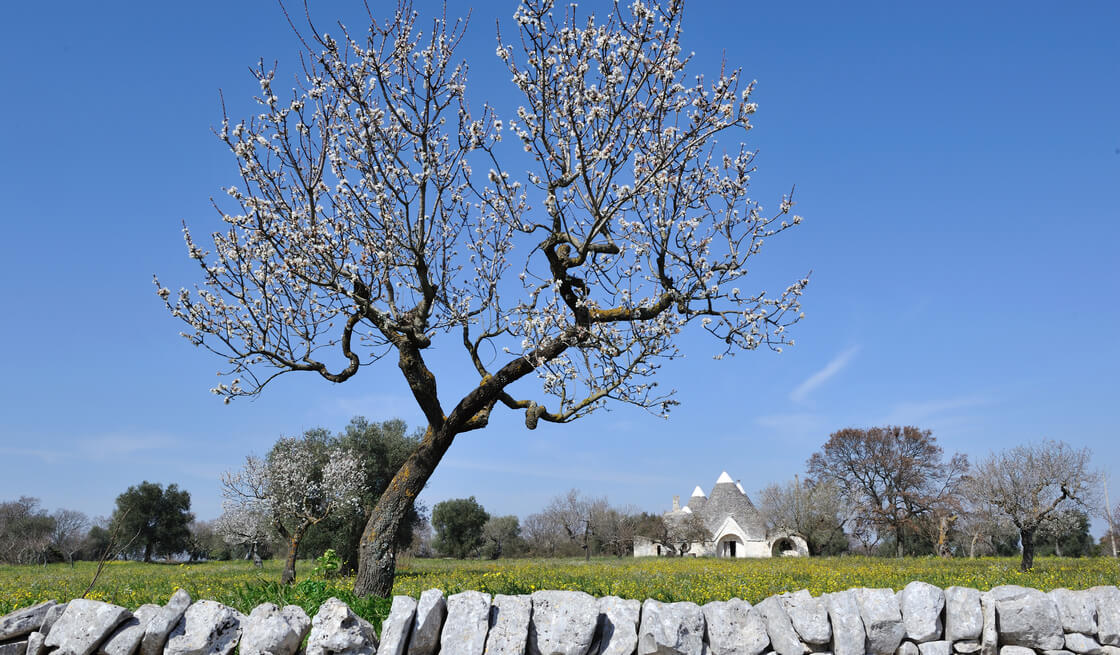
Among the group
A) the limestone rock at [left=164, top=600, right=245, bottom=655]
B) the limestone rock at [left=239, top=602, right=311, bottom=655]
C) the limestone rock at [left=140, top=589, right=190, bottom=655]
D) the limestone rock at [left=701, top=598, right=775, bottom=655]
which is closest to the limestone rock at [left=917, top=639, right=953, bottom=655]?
the limestone rock at [left=701, top=598, right=775, bottom=655]

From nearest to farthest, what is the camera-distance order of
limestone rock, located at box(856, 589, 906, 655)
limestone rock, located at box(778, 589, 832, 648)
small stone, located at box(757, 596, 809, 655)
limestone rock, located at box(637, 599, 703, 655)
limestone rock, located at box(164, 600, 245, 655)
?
limestone rock, located at box(164, 600, 245, 655), limestone rock, located at box(637, 599, 703, 655), small stone, located at box(757, 596, 809, 655), limestone rock, located at box(778, 589, 832, 648), limestone rock, located at box(856, 589, 906, 655)

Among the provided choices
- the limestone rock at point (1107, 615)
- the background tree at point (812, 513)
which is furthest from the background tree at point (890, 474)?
the limestone rock at point (1107, 615)

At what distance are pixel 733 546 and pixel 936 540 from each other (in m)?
15.6

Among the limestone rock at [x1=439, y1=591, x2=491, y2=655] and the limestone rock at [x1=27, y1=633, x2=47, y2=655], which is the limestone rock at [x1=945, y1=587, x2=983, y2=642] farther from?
the limestone rock at [x1=27, y1=633, x2=47, y2=655]

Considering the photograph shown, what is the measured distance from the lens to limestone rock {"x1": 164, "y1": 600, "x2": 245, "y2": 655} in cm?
636

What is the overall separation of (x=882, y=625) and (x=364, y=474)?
72.7 ft

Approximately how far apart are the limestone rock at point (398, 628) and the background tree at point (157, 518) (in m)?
50.3

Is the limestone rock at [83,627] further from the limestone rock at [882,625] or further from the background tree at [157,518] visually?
the background tree at [157,518]

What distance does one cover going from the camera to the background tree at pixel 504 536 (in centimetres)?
5905

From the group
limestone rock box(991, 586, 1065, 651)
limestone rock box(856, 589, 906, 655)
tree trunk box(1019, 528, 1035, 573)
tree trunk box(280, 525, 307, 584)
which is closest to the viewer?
limestone rock box(856, 589, 906, 655)

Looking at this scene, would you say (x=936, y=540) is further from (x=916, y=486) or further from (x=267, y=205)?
(x=267, y=205)

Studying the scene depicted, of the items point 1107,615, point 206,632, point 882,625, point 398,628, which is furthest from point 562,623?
point 1107,615

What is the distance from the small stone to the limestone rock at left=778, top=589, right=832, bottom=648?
0.22 feet

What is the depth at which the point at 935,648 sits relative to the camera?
294 inches
